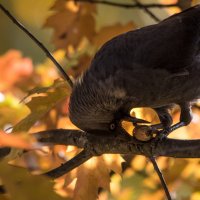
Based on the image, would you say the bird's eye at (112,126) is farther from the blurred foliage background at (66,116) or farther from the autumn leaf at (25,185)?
the autumn leaf at (25,185)

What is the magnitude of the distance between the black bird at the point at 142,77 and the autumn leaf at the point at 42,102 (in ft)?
0.14

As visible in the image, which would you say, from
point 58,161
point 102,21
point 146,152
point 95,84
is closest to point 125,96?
point 95,84

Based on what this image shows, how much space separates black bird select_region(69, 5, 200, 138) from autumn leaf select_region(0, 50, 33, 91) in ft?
2.71

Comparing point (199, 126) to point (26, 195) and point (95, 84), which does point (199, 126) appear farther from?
point (26, 195)

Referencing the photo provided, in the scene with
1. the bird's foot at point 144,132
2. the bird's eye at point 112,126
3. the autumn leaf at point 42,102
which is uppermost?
the autumn leaf at point 42,102

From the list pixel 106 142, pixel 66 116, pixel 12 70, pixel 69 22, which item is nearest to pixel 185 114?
pixel 106 142

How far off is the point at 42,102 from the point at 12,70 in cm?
101

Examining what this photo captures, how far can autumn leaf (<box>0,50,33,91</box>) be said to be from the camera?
2539 mm

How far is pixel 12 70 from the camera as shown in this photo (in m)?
2.62

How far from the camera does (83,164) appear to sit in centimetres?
179

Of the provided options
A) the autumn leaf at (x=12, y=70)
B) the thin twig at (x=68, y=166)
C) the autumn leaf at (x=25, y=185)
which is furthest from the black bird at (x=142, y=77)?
the autumn leaf at (x=12, y=70)

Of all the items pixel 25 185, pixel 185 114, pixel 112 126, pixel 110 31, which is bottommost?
pixel 185 114

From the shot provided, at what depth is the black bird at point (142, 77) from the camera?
1.72 m

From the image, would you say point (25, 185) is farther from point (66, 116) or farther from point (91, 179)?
point (66, 116)
